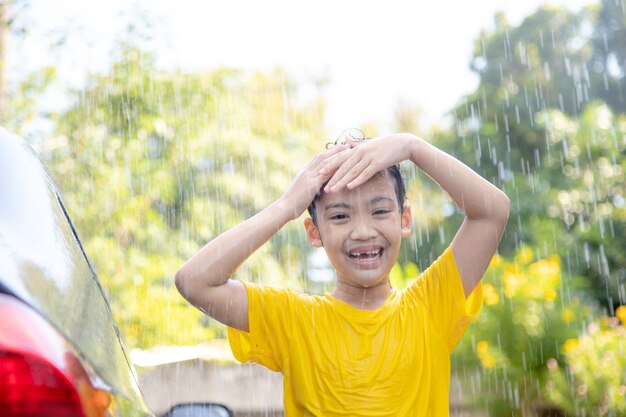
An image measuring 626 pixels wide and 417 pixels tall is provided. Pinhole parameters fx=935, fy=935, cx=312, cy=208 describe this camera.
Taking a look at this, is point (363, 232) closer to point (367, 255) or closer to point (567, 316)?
point (367, 255)

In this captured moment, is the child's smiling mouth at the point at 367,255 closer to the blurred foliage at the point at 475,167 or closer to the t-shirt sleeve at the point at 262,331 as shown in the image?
the t-shirt sleeve at the point at 262,331

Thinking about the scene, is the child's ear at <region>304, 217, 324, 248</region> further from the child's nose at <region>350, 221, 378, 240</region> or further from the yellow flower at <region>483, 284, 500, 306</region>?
the yellow flower at <region>483, 284, 500, 306</region>

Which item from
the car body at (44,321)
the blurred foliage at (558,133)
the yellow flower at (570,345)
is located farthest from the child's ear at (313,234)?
the blurred foliage at (558,133)

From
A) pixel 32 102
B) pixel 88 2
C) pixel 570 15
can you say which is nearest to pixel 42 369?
pixel 32 102

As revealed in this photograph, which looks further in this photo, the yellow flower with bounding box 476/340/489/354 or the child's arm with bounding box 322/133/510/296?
the yellow flower with bounding box 476/340/489/354

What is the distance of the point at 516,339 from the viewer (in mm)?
6914

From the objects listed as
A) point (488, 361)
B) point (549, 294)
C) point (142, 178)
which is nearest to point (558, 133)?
point (142, 178)

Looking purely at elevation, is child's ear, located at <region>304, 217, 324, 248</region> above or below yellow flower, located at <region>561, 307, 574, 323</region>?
above

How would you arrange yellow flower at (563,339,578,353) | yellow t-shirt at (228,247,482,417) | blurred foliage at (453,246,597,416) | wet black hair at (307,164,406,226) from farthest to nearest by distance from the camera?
blurred foliage at (453,246,597,416) → yellow flower at (563,339,578,353) → wet black hair at (307,164,406,226) → yellow t-shirt at (228,247,482,417)

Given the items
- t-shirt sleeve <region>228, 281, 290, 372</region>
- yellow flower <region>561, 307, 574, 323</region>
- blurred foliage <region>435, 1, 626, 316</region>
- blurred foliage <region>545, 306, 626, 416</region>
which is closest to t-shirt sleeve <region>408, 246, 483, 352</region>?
t-shirt sleeve <region>228, 281, 290, 372</region>

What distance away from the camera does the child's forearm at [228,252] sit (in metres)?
2.57

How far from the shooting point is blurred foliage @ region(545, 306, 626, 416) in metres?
6.30

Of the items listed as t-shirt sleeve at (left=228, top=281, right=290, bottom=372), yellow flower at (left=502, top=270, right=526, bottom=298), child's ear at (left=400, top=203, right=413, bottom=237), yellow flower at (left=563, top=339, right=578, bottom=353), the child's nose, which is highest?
child's ear at (left=400, top=203, right=413, bottom=237)

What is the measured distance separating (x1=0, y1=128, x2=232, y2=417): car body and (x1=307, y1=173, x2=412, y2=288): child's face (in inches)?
36.0
